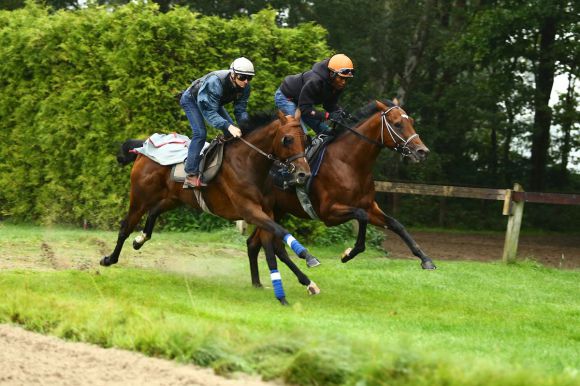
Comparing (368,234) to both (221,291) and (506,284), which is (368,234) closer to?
(506,284)

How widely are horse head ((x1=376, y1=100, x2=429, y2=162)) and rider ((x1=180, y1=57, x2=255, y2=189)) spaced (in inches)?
66.9

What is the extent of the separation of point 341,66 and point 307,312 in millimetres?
3238

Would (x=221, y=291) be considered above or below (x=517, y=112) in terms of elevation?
below

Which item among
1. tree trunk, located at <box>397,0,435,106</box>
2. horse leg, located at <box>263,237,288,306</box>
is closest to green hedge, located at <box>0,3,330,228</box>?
horse leg, located at <box>263,237,288,306</box>

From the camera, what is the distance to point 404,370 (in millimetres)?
6145

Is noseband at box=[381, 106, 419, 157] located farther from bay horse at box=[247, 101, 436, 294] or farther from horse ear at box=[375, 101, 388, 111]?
horse ear at box=[375, 101, 388, 111]

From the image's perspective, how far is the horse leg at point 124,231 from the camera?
479 inches

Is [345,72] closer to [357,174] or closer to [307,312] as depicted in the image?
[357,174]

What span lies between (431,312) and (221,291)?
8.18 ft

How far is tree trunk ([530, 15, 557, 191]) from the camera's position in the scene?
25.6 m

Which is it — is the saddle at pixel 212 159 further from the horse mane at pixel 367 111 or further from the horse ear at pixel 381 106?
the horse ear at pixel 381 106

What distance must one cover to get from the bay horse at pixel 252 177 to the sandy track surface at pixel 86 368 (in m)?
3.14

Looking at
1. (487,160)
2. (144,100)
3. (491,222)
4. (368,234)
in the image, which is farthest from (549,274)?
(487,160)

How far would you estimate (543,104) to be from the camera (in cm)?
2700
